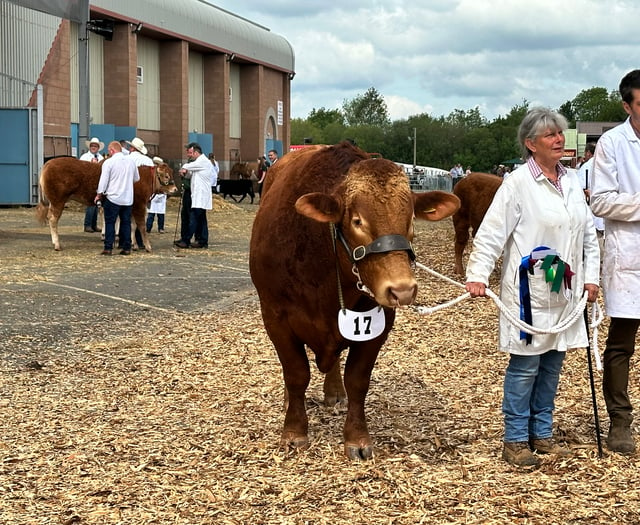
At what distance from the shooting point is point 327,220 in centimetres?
486

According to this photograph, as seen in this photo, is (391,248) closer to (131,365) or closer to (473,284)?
(473,284)

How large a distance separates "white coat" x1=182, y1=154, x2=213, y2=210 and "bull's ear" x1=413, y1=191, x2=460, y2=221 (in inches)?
522

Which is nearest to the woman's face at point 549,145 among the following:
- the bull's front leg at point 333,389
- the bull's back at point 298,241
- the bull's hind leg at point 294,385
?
the bull's back at point 298,241

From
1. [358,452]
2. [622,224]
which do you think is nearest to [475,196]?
[622,224]

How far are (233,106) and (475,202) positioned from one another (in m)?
40.1

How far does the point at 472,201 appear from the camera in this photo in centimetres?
1350

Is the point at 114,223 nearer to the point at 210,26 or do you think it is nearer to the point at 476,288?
the point at 476,288

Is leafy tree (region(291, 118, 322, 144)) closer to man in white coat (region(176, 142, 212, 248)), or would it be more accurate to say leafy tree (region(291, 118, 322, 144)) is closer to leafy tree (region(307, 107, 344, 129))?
leafy tree (region(307, 107, 344, 129))

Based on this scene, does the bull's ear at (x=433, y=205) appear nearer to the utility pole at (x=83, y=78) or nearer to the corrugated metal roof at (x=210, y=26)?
the utility pole at (x=83, y=78)

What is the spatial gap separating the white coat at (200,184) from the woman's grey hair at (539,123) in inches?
517

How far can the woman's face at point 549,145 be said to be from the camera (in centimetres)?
516

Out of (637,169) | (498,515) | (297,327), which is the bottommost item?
(498,515)

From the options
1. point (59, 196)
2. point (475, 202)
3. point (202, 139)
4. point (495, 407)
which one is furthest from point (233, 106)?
point (495, 407)

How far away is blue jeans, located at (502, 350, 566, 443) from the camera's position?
523cm
